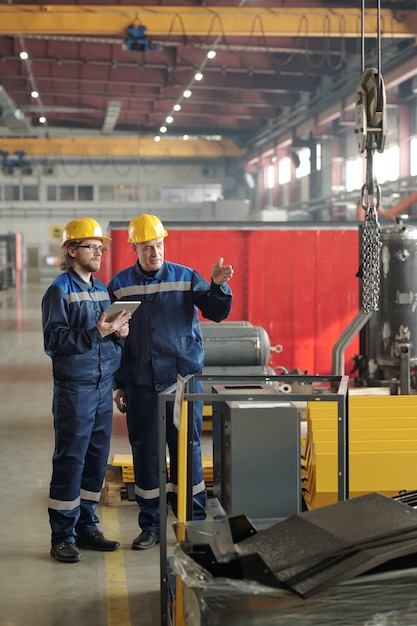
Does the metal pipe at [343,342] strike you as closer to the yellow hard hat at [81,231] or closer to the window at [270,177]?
the yellow hard hat at [81,231]

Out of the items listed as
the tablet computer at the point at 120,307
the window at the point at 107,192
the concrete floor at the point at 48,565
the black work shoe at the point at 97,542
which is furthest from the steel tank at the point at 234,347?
the window at the point at 107,192

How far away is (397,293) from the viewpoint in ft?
30.3

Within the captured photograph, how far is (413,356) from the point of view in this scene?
9.12m

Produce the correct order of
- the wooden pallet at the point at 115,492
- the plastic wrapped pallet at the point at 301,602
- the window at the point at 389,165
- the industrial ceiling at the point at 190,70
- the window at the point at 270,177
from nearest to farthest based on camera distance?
the plastic wrapped pallet at the point at 301,602
the wooden pallet at the point at 115,492
the industrial ceiling at the point at 190,70
the window at the point at 389,165
the window at the point at 270,177

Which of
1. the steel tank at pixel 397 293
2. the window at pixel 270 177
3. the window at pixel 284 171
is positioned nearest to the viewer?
the steel tank at pixel 397 293

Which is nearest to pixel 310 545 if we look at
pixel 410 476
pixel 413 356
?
pixel 410 476

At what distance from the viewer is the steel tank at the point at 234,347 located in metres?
8.74

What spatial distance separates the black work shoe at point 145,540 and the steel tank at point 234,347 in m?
3.75

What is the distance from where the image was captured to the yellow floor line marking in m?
4.13

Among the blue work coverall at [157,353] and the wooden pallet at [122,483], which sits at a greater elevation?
the blue work coverall at [157,353]

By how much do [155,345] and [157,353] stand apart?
5cm

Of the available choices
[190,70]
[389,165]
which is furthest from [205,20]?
[190,70]

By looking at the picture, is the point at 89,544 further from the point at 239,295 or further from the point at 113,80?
the point at 113,80

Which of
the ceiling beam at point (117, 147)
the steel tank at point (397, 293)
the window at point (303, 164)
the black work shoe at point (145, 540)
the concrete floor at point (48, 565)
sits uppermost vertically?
the ceiling beam at point (117, 147)
